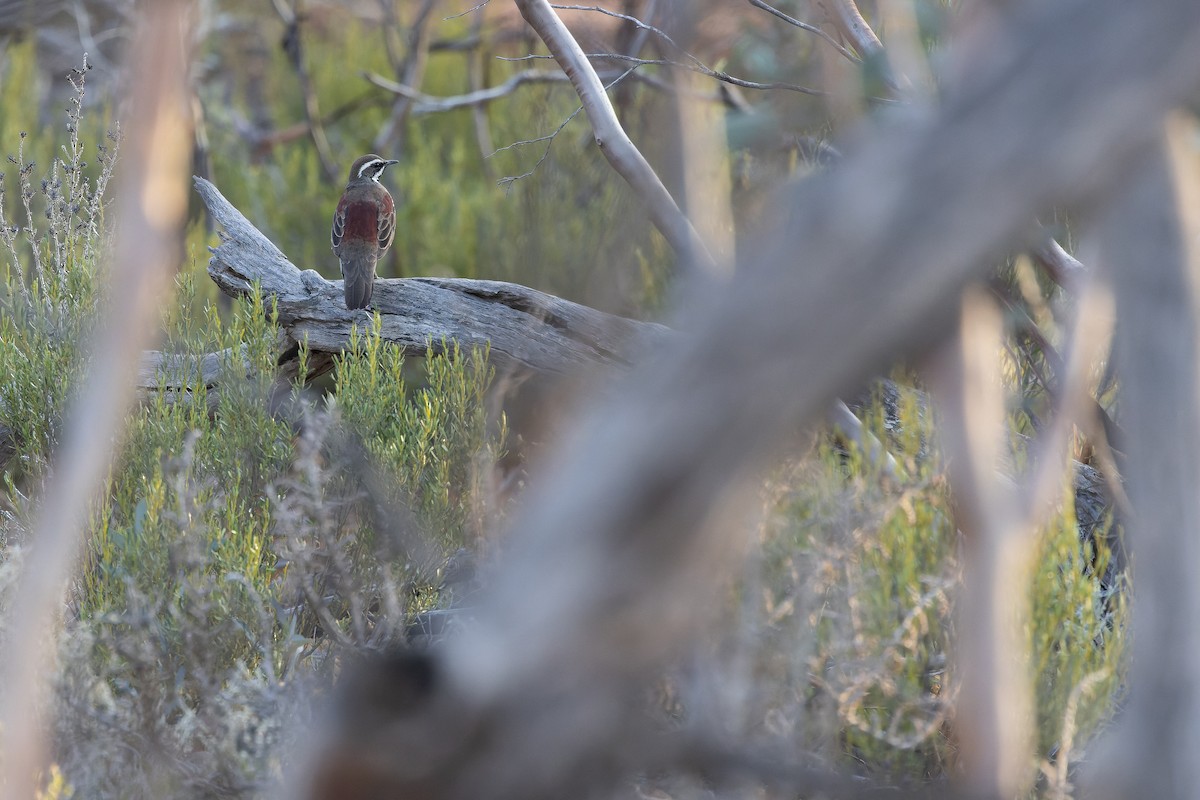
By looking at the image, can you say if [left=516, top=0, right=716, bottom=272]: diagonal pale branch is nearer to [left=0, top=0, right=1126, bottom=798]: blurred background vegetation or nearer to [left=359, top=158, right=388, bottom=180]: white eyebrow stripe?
[left=0, top=0, right=1126, bottom=798]: blurred background vegetation

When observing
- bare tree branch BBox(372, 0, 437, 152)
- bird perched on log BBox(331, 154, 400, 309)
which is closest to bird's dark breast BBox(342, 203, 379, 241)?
bird perched on log BBox(331, 154, 400, 309)

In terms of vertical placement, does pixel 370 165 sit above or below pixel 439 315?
above

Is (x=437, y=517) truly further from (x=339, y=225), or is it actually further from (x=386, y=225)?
(x=339, y=225)

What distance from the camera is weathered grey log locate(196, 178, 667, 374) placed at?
456 centimetres

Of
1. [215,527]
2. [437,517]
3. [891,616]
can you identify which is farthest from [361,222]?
[891,616]

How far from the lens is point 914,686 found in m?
2.79

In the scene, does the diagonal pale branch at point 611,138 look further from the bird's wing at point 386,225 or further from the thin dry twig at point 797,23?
the bird's wing at point 386,225

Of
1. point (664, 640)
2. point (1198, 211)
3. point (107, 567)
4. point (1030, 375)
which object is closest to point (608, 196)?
point (1030, 375)

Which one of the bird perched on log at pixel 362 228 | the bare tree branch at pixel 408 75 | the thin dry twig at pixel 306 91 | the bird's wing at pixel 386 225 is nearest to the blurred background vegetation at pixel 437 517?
the bird perched on log at pixel 362 228

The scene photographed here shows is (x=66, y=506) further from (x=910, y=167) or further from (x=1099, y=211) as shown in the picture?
(x=1099, y=211)

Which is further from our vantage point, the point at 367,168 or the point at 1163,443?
the point at 367,168

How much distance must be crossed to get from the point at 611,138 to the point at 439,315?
1.44 meters

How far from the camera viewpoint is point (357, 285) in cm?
465

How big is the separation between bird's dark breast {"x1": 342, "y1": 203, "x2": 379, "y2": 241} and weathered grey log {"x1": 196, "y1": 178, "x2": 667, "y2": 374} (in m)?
0.51
